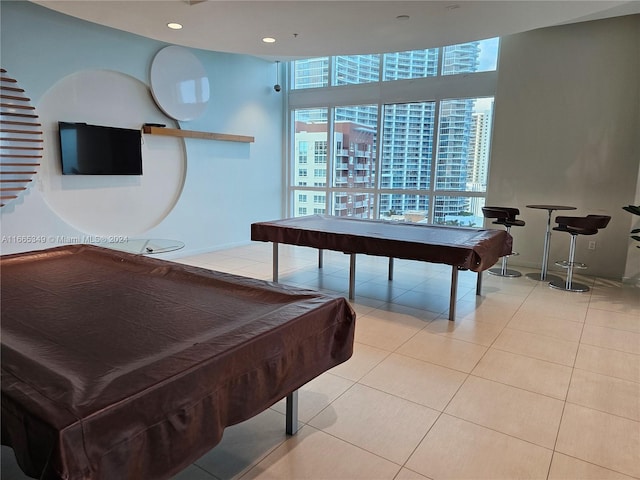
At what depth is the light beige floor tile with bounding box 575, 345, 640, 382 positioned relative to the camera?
2822 mm

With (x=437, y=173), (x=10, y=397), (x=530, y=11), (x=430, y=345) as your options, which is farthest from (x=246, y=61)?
(x=10, y=397)

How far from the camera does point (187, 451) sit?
1.24 metres

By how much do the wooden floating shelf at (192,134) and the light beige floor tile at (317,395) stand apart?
13.5 ft

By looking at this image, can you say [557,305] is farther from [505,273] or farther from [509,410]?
[509,410]

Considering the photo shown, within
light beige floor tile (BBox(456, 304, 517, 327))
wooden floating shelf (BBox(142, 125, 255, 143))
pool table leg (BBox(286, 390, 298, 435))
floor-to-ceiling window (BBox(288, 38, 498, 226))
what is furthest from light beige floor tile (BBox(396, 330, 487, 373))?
wooden floating shelf (BBox(142, 125, 255, 143))

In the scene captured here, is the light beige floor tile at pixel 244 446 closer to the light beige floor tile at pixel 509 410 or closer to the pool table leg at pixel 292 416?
the pool table leg at pixel 292 416

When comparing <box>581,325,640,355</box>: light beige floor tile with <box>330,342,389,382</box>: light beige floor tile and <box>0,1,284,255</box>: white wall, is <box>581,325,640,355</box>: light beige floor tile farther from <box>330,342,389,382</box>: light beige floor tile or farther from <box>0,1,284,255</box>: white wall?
<box>0,1,284,255</box>: white wall

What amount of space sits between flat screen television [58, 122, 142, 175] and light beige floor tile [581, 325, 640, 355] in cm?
521

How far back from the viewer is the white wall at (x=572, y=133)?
5.02 m

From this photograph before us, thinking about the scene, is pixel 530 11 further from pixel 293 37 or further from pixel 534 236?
pixel 534 236

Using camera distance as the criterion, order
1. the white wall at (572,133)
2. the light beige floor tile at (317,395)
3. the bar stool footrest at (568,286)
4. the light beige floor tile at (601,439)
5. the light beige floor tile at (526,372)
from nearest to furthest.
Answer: the light beige floor tile at (601,439) → the light beige floor tile at (317,395) → the light beige floor tile at (526,372) → the bar stool footrest at (568,286) → the white wall at (572,133)

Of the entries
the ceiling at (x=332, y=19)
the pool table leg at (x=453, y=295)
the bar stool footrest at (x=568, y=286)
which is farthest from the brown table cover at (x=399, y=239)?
the ceiling at (x=332, y=19)

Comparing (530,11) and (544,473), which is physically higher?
(530,11)

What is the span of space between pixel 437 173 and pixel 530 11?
2.96 metres
